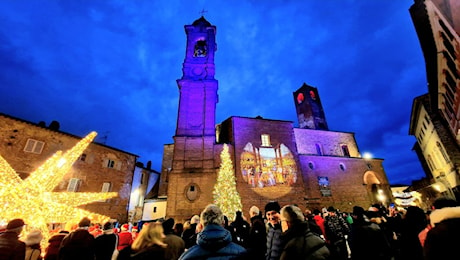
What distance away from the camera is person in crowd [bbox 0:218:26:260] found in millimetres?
2936

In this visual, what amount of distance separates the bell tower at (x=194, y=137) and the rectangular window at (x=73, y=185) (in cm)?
773

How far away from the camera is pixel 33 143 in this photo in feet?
49.8

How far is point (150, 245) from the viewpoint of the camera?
2346 millimetres

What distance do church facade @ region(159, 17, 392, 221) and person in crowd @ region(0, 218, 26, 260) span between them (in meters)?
13.2

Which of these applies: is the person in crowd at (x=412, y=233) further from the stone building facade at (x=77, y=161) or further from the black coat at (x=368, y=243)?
the stone building facade at (x=77, y=161)

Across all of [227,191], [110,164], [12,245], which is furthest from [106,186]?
[12,245]

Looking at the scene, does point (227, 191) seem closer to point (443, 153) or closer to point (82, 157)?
point (82, 157)

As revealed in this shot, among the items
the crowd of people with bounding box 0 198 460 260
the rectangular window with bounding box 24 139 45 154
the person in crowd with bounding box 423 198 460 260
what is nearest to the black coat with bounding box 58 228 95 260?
the crowd of people with bounding box 0 198 460 260

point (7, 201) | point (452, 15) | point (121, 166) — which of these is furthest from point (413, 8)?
point (121, 166)

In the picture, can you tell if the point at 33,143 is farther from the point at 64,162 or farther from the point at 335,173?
the point at 335,173

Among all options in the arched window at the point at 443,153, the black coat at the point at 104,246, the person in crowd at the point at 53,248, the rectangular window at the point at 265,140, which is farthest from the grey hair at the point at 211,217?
the arched window at the point at 443,153

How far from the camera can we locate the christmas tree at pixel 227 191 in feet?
49.8

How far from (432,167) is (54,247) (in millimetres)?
32361

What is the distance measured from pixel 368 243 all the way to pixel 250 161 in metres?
15.6
